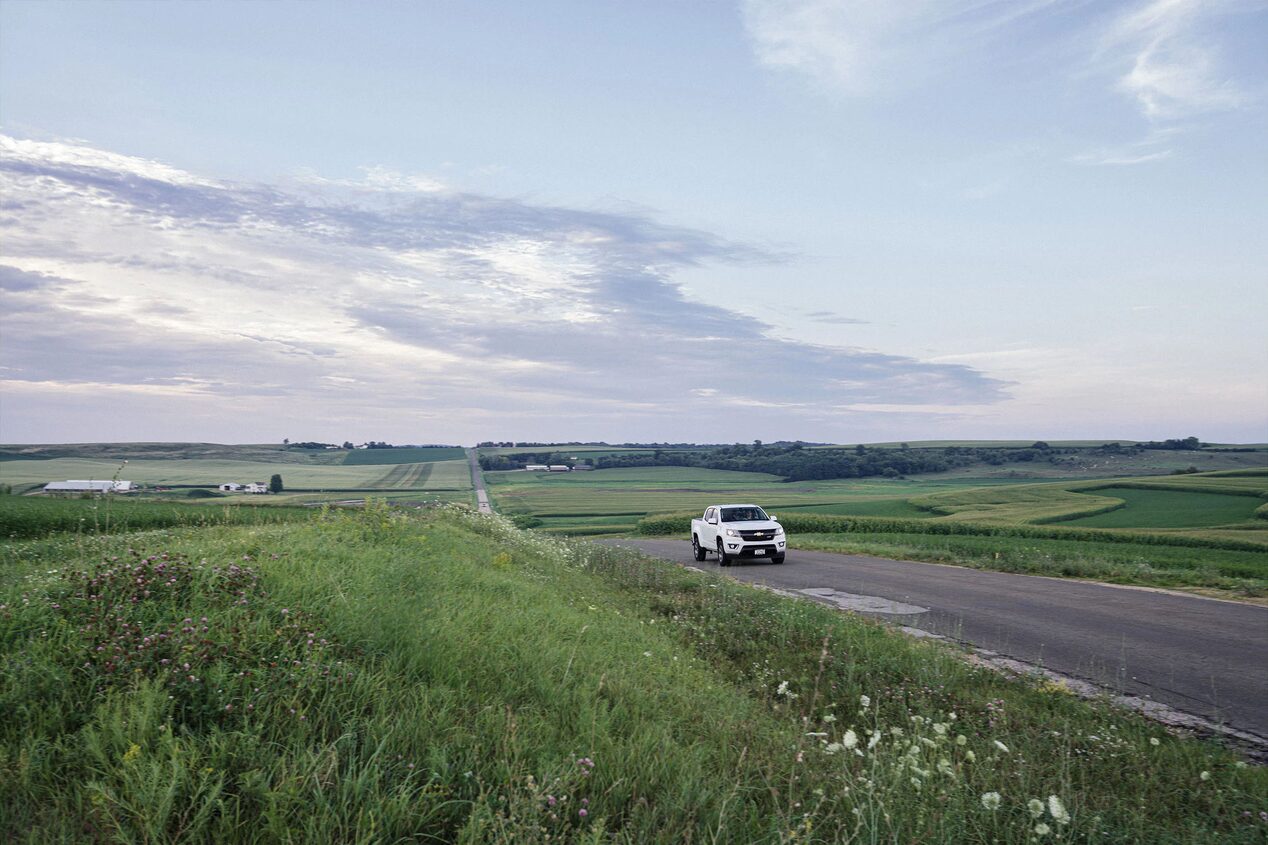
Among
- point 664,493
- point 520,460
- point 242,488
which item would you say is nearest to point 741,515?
point 242,488

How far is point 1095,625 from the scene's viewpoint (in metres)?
12.3

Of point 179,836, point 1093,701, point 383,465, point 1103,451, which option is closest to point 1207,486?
point 1103,451

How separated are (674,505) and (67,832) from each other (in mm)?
80831

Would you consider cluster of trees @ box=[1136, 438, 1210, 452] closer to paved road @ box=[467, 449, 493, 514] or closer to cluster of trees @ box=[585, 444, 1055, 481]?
cluster of trees @ box=[585, 444, 1055, 481]

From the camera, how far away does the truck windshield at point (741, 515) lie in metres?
25.4

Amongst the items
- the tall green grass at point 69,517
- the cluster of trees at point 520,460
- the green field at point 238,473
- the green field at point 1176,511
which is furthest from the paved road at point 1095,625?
the cluster of trees at point 520,460

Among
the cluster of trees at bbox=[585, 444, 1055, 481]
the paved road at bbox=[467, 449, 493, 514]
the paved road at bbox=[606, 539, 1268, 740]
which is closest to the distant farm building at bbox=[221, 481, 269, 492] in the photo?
the paved road at bbox=[467, 449, 493, 514]

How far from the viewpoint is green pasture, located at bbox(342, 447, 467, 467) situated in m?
144

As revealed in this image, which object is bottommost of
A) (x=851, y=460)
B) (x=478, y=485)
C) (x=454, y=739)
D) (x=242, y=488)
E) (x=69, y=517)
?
(x=478, y=485)

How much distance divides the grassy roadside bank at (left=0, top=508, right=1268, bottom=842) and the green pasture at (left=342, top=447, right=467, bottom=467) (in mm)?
135923

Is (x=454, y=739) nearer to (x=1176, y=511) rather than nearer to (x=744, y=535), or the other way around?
(x=744, y=535)

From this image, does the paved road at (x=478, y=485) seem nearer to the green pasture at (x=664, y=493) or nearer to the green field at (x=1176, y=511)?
the green pasture at (x=664, y=493)

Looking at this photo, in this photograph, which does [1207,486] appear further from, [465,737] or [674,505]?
[465,737]

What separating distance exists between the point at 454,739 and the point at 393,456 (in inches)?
6676
